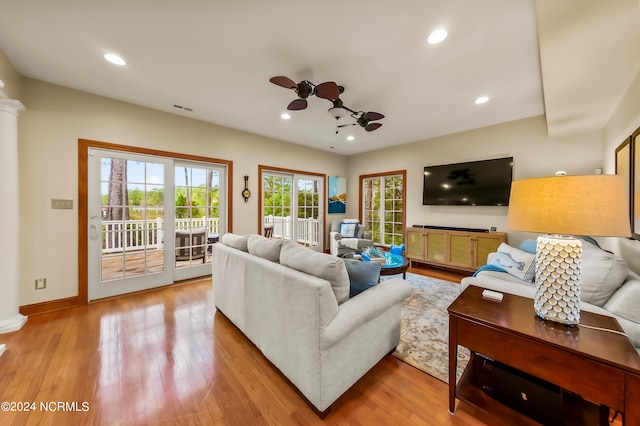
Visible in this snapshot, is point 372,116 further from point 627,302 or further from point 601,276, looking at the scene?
point 627,302

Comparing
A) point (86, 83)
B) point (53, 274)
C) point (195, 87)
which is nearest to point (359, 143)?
point (195, 87)

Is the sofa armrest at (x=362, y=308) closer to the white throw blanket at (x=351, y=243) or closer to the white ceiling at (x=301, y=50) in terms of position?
the white ceiling at (x=301, y=50)

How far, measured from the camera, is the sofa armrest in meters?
1.36

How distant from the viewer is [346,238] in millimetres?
4973

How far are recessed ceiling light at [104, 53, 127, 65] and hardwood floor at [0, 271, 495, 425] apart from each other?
265 cm

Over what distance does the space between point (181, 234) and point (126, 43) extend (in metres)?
2.58

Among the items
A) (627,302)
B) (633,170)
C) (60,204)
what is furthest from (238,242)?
(633,170)

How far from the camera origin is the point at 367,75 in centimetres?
251

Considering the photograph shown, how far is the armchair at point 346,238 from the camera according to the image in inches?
169

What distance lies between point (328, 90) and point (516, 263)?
2.53 metres

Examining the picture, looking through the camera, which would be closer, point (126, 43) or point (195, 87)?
point (126, 43)

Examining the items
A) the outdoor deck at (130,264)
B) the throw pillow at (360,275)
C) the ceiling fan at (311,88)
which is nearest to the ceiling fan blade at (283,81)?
the ceiling fan at (311,88)

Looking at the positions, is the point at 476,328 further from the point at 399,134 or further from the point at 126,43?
the point at 399,134

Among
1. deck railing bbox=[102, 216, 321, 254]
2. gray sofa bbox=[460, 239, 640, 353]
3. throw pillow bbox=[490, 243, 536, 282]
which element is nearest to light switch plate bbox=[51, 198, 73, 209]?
deck railing bbox=[102, 216, 321, 254]
